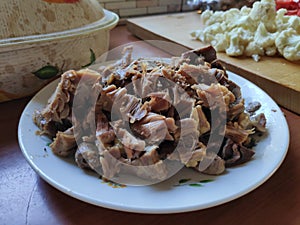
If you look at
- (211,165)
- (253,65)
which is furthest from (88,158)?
(253,65)

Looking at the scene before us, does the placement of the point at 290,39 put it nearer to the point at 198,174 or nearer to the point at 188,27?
→ the point at 188,27

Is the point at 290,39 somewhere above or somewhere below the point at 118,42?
above

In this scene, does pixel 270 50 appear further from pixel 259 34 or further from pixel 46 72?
pixel 46 72

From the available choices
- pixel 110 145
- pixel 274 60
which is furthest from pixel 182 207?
pixel 274 60

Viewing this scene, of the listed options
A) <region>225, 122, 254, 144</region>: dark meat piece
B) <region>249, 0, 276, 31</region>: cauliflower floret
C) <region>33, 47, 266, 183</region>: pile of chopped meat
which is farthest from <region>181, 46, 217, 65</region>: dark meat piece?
<region>249, 0, 276, 31</region>: cauliflower floret

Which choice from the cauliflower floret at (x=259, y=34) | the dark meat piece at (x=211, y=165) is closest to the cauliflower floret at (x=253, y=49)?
the cauliflower floret at (x=259, y=34)

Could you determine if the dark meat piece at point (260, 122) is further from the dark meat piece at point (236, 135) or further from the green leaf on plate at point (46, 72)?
the green leaf on plate at point (46, 72)

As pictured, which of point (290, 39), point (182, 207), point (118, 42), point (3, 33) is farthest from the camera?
point (118, 42)
